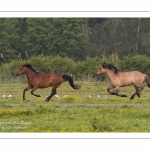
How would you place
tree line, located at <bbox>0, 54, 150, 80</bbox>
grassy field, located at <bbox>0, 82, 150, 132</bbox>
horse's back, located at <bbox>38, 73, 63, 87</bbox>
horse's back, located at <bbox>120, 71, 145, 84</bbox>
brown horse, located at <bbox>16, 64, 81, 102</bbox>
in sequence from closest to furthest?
grassy field, located at <bbox>0, 82, 150, 132</bbox>
brown horse, located at <bbox>16, 64, 81, 102</bbox>
horse's back, located at <bbox>38, 73, 63, 87</bbox>
horse's back, located at <bbox>120, 71, 145, 84</bbox>
tree line, located at <bbox>0, 54, 150, 80</bbox>

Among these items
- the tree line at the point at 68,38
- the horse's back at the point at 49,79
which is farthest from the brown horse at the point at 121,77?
the tree line at the point at 68,38

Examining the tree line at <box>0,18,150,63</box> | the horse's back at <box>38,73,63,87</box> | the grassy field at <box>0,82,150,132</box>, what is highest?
the tree line at <box>0,18,150,63</box>

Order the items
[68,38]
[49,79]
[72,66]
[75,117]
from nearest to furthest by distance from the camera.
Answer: [75,117] → [49,79] → [72,66] → [68,38]

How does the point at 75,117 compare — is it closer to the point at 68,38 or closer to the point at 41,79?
the point at 41,79

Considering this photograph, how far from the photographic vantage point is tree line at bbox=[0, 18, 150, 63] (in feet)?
117

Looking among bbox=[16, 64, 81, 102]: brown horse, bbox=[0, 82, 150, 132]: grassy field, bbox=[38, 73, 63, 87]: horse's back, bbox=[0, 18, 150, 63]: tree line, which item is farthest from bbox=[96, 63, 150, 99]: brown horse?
bbox=[0, 18, 150, 63]: tree line

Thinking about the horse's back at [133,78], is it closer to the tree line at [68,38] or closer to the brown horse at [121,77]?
the brown horse at [121,77]

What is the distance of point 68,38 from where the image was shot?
3625cm

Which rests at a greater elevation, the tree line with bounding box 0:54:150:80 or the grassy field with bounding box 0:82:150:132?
the tree line with bounding box 0:54:150:80

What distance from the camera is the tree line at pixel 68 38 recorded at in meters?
35.7

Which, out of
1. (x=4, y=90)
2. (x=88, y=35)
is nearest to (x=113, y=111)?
(x=4, y=90)

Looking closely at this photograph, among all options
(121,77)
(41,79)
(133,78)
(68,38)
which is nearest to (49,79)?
(41,79)

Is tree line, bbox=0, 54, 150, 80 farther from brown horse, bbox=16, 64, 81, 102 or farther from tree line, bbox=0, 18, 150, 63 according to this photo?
brown horse, bbox=16, 64, 81, 102
